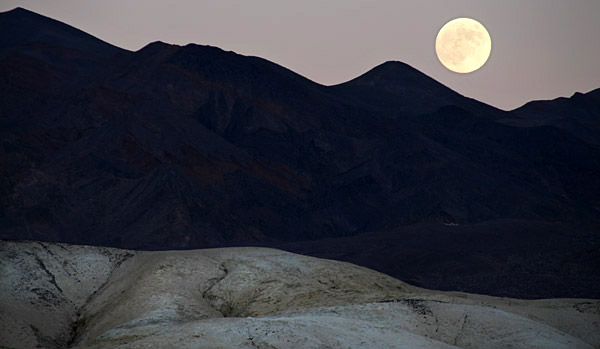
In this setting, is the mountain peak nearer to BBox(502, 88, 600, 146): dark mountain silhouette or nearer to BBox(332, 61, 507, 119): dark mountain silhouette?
BBox(332, 61, 507, 119): dark mountain silhouette

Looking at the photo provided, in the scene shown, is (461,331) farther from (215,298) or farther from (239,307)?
(215,298)

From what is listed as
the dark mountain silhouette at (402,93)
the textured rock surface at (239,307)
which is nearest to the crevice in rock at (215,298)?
the textured rock surface at (239,307)

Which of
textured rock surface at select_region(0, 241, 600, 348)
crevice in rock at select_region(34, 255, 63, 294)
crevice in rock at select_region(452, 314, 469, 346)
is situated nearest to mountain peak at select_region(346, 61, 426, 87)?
textured rock surface at select_region(0, 241, 600, 348)

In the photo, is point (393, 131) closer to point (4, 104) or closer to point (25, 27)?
point (4, 104)

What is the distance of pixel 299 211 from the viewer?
63250 mm

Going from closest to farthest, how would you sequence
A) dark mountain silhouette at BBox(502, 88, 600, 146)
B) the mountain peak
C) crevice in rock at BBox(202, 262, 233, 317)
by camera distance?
crevice in rock at BBox(202, 262, 233, 317)
dark mountain silhouette at BBox(502, 88, 600, 146)
the mountain peak

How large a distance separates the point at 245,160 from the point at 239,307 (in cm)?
5012

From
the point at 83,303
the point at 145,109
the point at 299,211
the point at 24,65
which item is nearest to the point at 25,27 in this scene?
the point at 24,65

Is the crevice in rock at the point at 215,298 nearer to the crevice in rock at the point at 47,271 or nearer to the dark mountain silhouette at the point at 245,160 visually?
the crevice in rock at the point at 47,271

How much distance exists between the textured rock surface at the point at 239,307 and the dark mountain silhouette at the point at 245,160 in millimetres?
24190

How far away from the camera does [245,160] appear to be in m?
65.6

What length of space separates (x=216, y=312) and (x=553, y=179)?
65503mm

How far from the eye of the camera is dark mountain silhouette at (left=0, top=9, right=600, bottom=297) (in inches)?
2076

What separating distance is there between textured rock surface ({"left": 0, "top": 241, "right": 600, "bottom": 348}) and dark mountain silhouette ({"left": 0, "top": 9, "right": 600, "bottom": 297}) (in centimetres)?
2419
